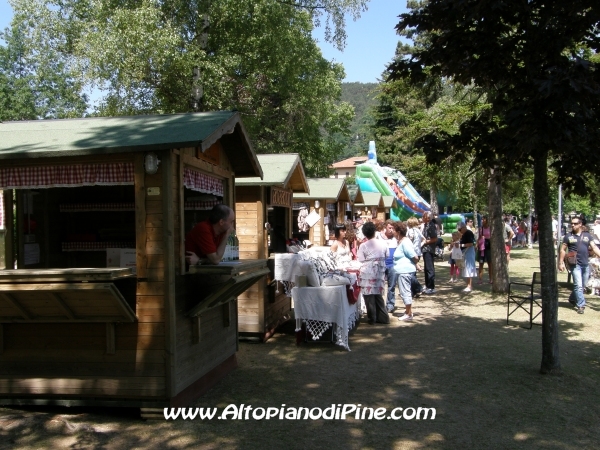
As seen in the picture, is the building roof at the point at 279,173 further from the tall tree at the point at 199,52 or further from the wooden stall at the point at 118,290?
the tall tree at the point at 199,52

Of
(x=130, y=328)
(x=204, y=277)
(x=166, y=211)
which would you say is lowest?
(x=130, y=328)

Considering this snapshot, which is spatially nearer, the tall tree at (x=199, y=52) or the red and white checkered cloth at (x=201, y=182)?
the red and white checkered cloth at (x=201, y=182)

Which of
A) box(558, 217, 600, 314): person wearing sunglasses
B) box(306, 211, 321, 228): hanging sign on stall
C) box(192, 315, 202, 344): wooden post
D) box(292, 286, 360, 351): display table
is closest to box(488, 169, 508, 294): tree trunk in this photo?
box(558, 217, 600, 314): person wearing sunglasses

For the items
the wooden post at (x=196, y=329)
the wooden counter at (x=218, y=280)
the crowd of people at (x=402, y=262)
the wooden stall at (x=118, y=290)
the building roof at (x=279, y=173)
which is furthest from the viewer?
the crowd of people at (x=402, y=262)

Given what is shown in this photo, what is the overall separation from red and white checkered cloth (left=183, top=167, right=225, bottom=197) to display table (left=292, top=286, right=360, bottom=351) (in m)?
2.30

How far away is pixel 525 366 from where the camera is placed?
738 centimetres

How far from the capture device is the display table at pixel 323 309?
28.3 ft

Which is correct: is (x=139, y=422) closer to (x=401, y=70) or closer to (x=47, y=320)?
(x=47, y=320)

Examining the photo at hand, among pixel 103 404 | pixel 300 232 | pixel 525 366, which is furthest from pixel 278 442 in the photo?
pixel 300 232

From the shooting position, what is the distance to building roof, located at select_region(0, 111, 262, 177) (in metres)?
5.28

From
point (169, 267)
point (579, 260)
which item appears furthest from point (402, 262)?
point (169, 267)

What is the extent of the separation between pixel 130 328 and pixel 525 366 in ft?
16.1

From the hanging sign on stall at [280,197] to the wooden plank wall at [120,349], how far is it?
4.32m

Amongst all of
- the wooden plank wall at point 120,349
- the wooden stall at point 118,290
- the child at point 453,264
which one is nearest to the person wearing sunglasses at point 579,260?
the child at point 453,264
